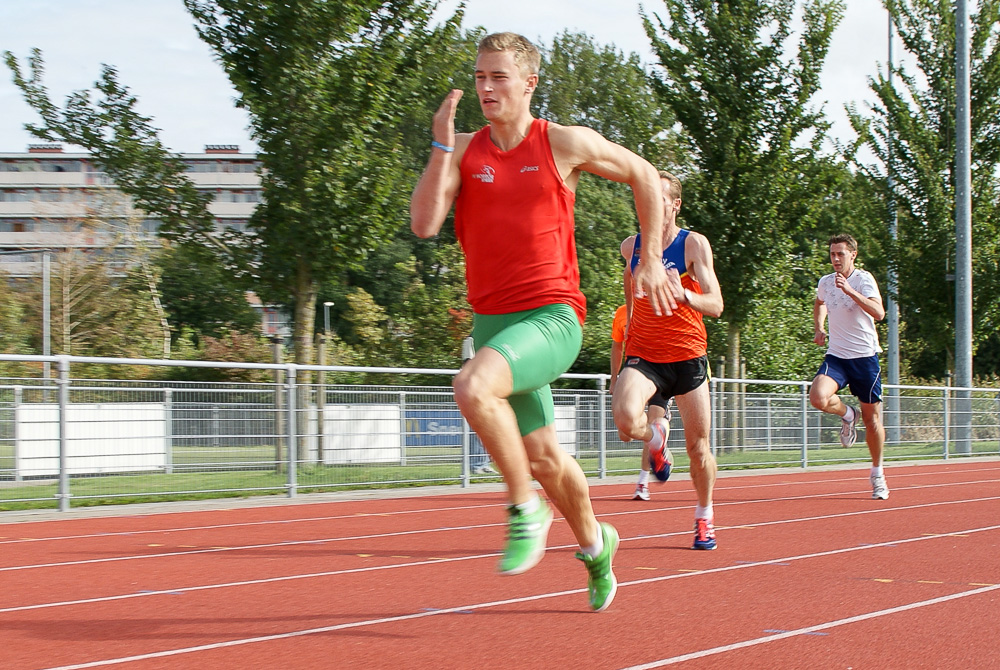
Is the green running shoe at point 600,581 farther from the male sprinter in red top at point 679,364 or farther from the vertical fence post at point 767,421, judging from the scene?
the vertical fence post at point 767,421

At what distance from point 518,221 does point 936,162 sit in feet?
85.4

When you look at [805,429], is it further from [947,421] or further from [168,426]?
[168,426]

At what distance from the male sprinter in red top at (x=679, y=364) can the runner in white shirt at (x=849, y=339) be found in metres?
3.38

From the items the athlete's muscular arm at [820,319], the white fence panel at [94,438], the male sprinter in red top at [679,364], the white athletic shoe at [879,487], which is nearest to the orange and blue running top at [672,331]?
the male sprinter in red top at [679,364]

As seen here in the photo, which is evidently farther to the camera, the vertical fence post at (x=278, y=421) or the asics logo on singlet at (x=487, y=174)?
the vertical fence post at (x=278, y=421)

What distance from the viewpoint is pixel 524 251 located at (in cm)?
433

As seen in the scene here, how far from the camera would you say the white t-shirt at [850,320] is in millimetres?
10484

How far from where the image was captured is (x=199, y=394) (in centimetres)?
→ 1165

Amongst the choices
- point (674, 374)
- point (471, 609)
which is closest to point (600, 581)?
point (471, 609)

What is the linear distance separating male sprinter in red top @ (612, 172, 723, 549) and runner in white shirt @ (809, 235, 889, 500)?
133 inches

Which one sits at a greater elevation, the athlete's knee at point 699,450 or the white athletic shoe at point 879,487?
the athlete's knee at point 699,450

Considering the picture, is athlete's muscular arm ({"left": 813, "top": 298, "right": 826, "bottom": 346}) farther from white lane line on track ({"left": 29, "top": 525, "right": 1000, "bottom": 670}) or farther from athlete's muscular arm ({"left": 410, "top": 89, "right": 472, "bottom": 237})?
athlete's muscular arm ({"left": 410, "top": 89, "right": 472, "bottom": 237})

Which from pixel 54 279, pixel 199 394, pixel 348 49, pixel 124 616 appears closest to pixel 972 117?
pixel 348 49

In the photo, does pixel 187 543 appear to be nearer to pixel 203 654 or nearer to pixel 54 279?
pixel 203 654
